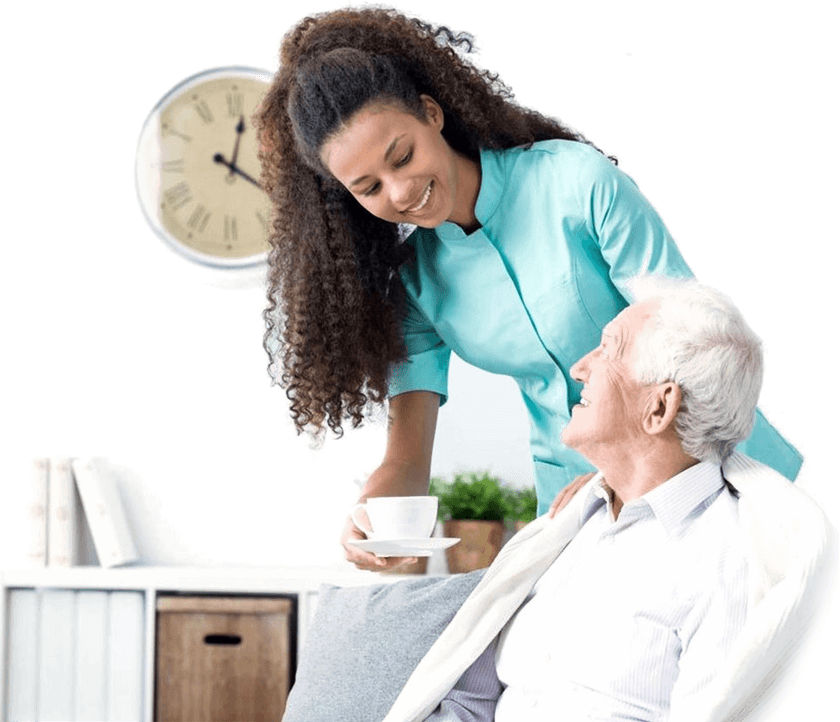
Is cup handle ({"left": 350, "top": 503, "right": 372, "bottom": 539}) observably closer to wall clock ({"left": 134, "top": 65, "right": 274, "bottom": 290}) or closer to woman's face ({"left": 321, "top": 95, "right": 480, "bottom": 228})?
woman's face ({"left": 321, "top": 95, "right": 480, "bottom": 228})

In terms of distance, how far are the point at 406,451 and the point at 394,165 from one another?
1.80 ft

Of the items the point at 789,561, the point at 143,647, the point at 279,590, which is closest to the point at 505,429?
the point at 279,590

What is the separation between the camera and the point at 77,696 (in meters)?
2.70

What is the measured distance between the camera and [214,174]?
10.00 feet

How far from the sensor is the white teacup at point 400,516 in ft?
5.90

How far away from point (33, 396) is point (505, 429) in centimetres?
123

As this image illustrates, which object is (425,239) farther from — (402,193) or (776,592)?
(776,592)

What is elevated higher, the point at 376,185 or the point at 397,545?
the point at 376,185

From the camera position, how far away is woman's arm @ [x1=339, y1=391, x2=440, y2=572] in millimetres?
2117

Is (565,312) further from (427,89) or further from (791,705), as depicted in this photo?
(791,705)

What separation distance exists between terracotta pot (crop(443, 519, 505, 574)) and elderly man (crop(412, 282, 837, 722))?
115 cm

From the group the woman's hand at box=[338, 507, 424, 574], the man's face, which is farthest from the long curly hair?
the man's face

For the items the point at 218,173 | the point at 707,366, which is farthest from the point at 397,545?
the point at 218,173

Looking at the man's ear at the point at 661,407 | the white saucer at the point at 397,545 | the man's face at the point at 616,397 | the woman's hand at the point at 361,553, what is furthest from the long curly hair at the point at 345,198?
the man's ear at the point at 661,407
